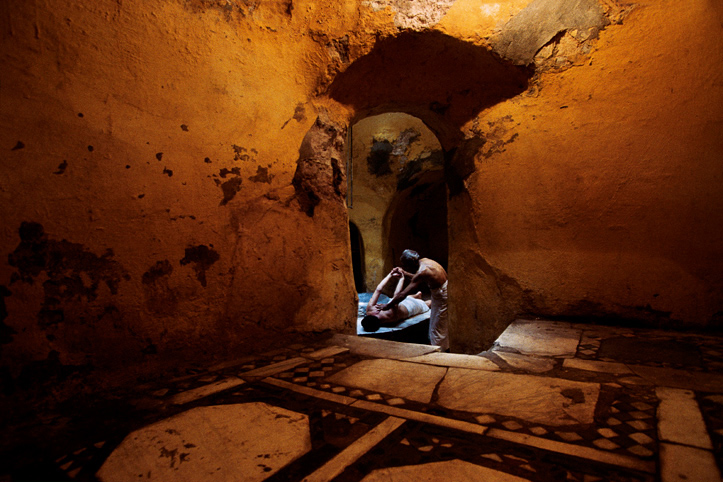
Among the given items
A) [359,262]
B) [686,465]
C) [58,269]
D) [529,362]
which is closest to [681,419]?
[686,465]

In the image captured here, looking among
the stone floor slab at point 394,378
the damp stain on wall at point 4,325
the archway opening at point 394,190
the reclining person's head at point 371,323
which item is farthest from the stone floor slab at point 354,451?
the archway opening at point 394,190

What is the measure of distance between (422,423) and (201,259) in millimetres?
1421

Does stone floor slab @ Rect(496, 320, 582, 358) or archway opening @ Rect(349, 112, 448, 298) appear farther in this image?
archway opening @ Rect(349, 112, 448, 298)

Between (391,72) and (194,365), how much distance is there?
2.59 meters

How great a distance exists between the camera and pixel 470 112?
3246 millimetres

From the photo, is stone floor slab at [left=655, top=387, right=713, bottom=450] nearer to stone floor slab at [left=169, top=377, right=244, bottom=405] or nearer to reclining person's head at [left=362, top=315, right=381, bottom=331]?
stone floor slab at [left=169, top=377, right=244, bottom=405]

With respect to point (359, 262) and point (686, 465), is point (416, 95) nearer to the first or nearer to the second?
point (686, 465)

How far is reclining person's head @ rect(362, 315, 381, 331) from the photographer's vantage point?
17.3 ft

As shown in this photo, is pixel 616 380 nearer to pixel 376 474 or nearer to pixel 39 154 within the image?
pixel 376 474

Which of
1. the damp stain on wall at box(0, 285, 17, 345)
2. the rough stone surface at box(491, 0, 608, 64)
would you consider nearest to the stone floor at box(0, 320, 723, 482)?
the damp stain on wall at box(0, 285, 17, 345)

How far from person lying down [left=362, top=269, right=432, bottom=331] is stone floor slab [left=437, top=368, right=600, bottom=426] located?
146 inches

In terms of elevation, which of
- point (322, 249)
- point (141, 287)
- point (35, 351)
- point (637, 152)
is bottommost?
point (35, 351)

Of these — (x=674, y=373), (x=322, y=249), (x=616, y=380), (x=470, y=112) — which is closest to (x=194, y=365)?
(x=322, y=249)

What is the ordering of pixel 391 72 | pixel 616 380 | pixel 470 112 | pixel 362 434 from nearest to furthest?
pixel 362 434, pixel 616 380, pixel 391 72, pixel 470 112
